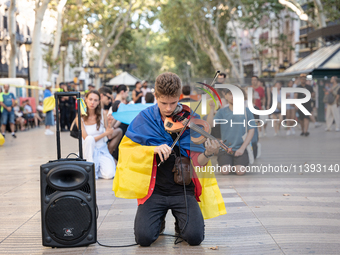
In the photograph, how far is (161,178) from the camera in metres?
4.64

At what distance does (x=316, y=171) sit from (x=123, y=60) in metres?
57.8

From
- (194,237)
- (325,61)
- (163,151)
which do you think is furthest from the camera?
(325,61)

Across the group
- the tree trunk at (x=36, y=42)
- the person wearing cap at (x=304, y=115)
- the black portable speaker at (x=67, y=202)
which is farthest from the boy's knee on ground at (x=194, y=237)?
the tree trunk at (x=36, y=42)

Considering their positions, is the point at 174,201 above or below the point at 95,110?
below

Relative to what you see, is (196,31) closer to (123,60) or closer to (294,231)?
(123,60)

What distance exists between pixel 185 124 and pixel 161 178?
0.70 meters

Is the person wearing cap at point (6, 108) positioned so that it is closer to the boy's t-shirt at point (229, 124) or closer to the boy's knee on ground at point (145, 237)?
the boy's t-shirt at point (229, 124)

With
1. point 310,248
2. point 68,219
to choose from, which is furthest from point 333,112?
point 68,219

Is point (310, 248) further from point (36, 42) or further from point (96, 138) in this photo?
point (36, 42)

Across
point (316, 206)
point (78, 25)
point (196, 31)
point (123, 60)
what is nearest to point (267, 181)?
point (316, 206)

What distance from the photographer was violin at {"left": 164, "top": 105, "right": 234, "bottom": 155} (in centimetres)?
422

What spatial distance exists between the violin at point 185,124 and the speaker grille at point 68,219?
102 centimetres

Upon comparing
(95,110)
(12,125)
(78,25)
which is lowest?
(12,125)

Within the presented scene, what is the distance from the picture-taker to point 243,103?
18.8ft
